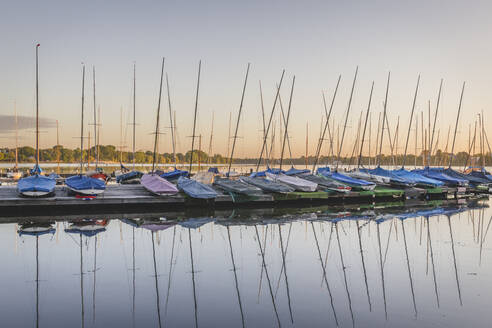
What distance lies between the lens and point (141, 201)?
2534 cm

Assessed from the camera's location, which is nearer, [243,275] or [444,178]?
[243,275]

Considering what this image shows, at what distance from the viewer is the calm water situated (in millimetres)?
8516

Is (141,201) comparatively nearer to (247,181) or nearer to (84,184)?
(84,184)

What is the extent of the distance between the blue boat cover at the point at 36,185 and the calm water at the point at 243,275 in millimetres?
4062

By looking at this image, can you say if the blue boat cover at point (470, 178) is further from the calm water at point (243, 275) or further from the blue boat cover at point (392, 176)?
the calm water at point (243, 275)

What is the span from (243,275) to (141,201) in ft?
49.5

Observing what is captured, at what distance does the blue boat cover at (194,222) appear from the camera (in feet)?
65.6

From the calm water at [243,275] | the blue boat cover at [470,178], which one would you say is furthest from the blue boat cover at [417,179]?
the calm water at [243,275]

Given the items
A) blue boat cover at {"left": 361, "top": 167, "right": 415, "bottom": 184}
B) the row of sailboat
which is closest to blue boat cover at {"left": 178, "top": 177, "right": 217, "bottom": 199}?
the row of sailboat

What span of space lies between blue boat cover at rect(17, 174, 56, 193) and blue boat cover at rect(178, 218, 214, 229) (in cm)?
844

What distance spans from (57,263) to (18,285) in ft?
7.25

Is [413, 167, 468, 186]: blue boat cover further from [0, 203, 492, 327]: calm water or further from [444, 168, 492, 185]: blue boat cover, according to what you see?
[0, 203, 492, 327]: calm water

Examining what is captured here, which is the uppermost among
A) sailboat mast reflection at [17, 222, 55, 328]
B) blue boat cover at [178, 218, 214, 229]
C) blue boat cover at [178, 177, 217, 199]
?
blue boat cover at [178, 177, 217, 199]

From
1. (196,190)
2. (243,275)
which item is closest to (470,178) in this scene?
(196,190)
